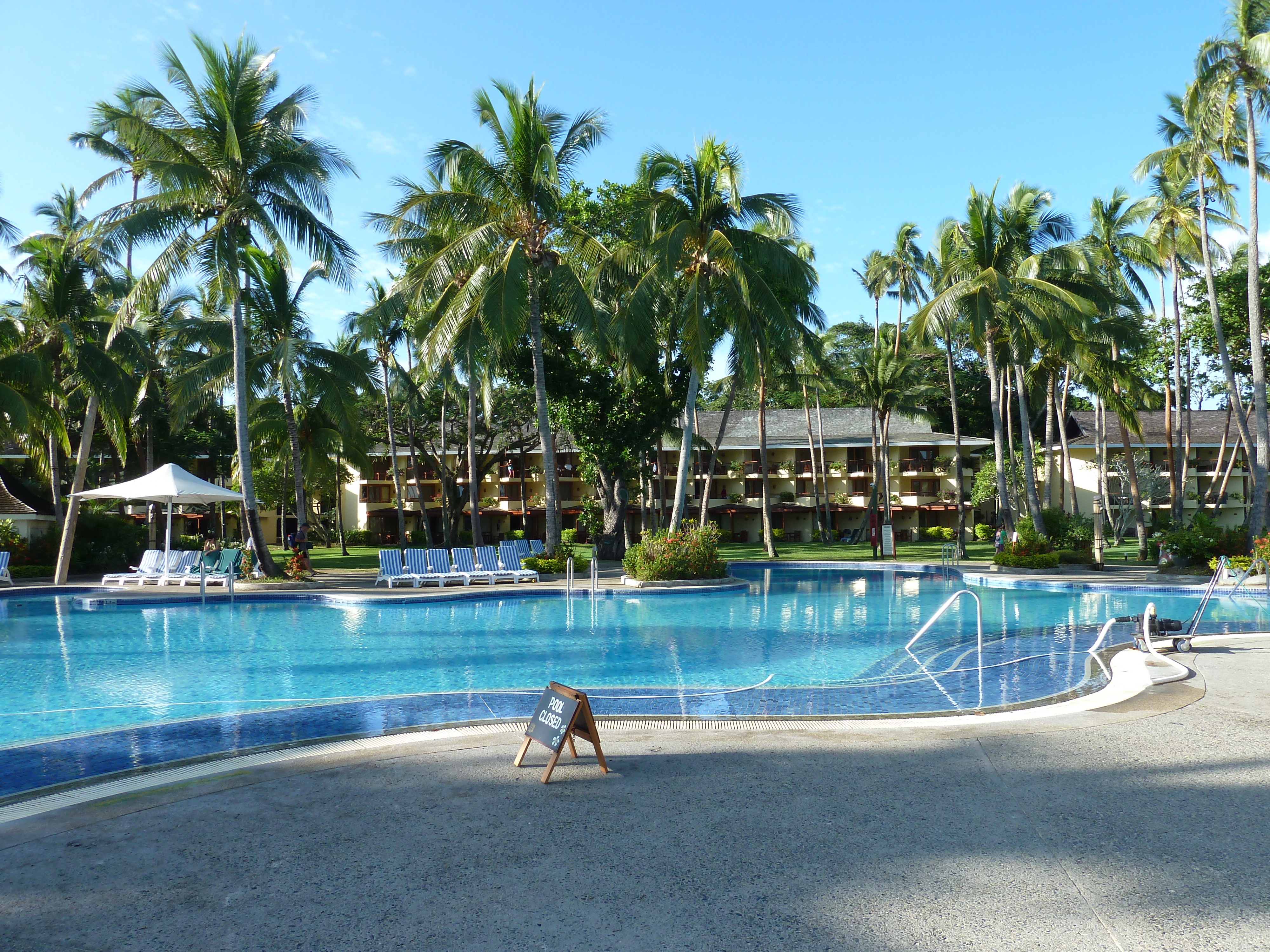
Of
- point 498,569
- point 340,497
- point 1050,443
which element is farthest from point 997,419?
point 340,497

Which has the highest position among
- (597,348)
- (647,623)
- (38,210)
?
(38,210)

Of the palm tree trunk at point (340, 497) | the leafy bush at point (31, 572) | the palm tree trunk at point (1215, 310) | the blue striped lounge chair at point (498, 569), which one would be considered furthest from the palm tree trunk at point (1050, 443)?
the leafy bush at point (31, 572)

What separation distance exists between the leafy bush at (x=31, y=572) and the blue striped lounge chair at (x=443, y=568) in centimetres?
1104

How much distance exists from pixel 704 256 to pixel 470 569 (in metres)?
9.44

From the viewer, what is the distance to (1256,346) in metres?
23.0

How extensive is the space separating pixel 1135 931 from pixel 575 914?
2.23 metres

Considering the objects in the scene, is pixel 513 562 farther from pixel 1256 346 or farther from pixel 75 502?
pixel 1256 346

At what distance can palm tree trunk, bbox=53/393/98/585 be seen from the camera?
70.6 feet

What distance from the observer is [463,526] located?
5306cm

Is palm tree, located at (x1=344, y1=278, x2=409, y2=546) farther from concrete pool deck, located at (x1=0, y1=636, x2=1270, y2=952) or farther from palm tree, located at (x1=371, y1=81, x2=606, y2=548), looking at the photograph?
concrete pool deck, located at (x1=0, y1=636, x2=1270, y2=952)

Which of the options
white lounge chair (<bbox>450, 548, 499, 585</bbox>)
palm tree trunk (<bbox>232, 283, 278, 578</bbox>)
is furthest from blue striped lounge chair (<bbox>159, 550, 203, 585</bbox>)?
white lounge chair (<bbox>450, 548, 499, 585</bbox>)

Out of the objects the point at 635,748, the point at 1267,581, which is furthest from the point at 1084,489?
the point at 635,748

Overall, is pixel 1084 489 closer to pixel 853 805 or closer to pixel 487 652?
pixel 487 652

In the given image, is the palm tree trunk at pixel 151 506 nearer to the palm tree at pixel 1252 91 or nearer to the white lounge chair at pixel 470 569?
the white lounge chair at pixel 470 569
